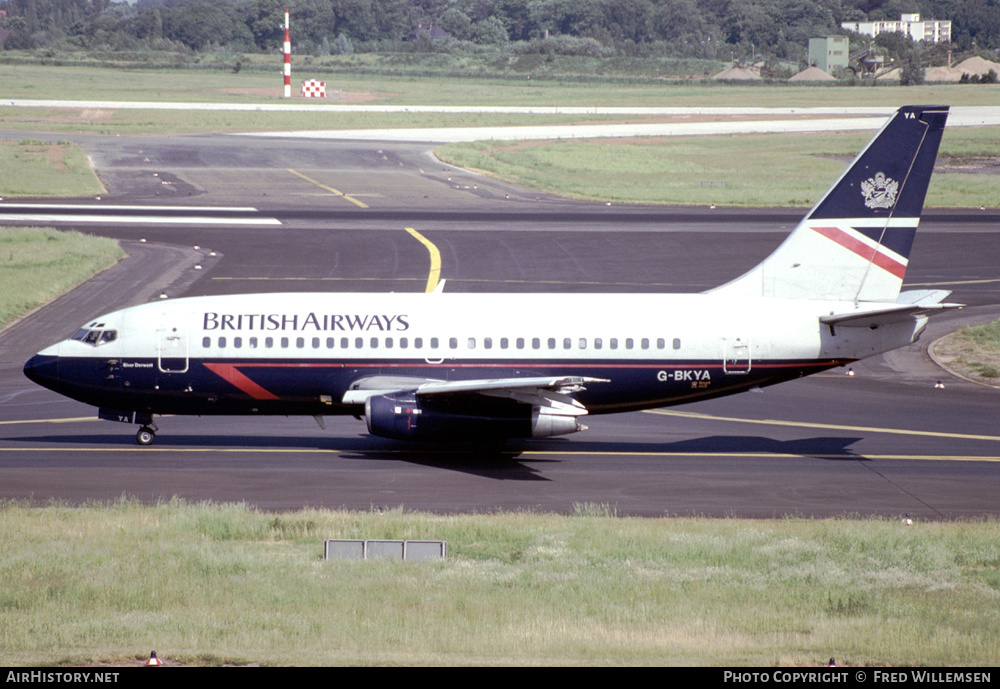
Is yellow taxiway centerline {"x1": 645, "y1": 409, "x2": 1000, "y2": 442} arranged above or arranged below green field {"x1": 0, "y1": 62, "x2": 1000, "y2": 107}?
below

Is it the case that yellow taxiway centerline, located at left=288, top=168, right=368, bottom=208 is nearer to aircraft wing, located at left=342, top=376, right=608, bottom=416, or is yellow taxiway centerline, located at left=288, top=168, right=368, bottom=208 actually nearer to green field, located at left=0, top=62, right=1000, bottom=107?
aircraft wing, located at left=342, top=376, right=608, bottom=416

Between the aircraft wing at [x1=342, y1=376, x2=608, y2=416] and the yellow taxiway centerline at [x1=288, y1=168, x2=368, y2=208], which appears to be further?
the yellow taxiway centerline at [x1=288, y1=168, x2=368, y2=208]

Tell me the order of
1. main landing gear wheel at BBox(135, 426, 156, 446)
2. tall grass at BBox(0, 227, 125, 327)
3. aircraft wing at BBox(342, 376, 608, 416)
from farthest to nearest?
1. tall grass at BBox(0, 227, 125, 327)
2. main landing gear wheel at BBox(135, 426, 156, 446)
3. aircraft wing at BBox(342, 376, 608, 416)

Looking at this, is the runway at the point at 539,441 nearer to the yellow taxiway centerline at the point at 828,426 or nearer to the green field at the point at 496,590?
the yellow taxiway centerline at the point at 828,426

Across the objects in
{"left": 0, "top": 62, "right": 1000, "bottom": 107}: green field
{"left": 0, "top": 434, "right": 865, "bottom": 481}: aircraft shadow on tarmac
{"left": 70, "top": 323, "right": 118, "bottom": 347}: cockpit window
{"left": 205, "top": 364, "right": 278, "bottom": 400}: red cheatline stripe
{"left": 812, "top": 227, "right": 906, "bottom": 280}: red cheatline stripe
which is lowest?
{"left": 0, "top": 434, "right": 865, "bottom": 481}: aircraft shadow on tarmac

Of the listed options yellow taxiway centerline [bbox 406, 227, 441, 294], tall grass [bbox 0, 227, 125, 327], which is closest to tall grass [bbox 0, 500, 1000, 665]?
tall grass [bbox 0, 227, 125, 327]

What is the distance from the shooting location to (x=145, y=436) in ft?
103

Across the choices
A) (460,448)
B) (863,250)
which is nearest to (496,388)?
(460,448)

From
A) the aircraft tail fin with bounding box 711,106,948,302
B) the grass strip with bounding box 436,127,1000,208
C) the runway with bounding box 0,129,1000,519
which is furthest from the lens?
the grass strip with bounding box 436,127,1000,208

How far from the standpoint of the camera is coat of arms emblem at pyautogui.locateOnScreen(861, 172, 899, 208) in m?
30.4

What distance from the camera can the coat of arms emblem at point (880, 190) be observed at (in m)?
30.4

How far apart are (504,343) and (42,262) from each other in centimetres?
3312

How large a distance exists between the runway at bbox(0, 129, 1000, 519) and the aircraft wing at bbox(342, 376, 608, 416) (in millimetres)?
1891
